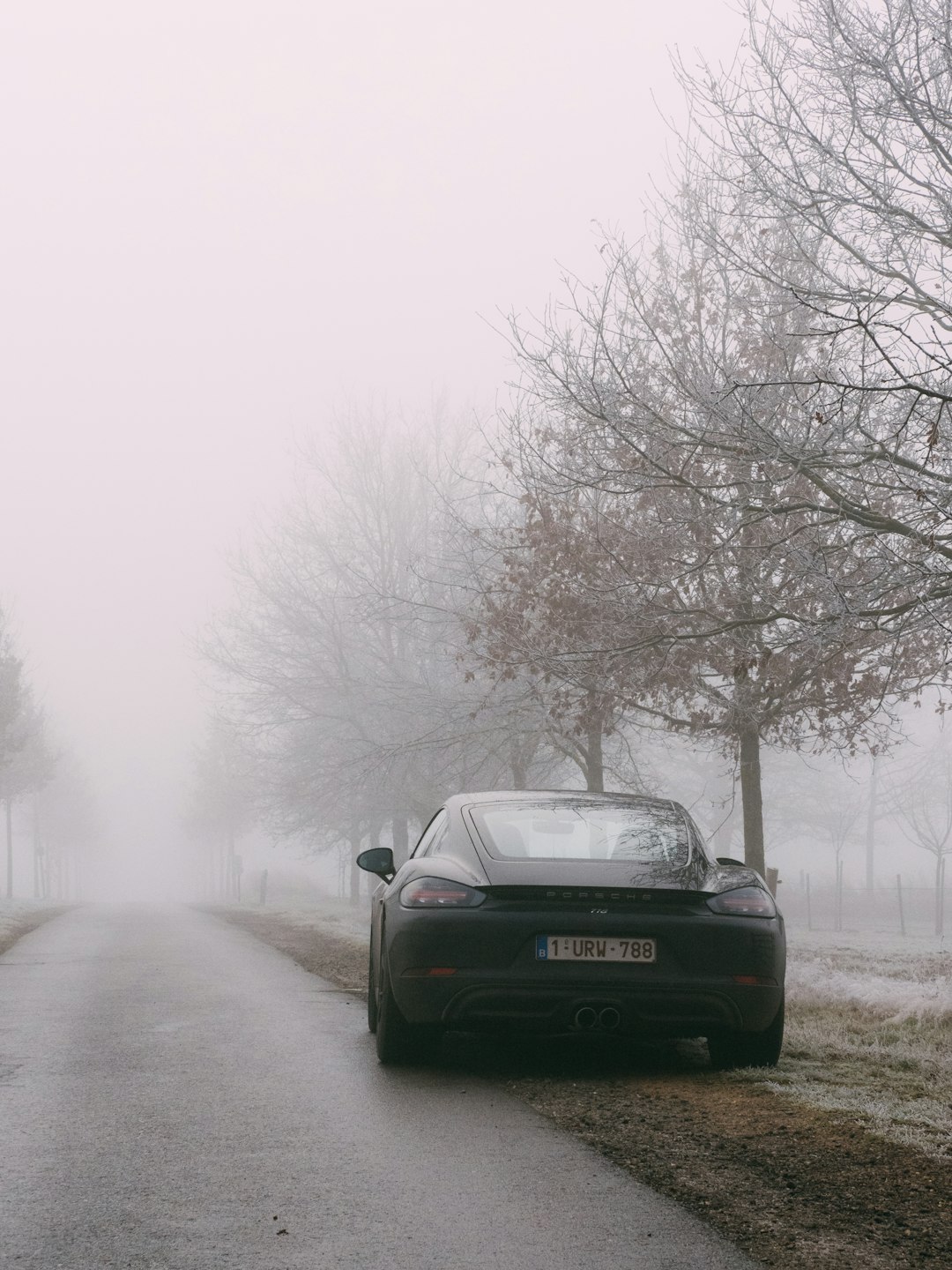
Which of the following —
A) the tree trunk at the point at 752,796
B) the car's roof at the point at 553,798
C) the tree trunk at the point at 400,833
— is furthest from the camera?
the tree trunk at the point at 400,833

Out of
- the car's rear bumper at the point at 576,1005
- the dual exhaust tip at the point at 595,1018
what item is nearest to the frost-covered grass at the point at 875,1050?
the car's rear bumper at the point at 576,1005

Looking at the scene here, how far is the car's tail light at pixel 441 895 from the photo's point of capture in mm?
6320

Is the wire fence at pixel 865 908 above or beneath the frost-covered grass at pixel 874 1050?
beneath

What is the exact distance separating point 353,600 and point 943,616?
669 inches

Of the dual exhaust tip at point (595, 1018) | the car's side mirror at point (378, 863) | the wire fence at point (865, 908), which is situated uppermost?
the car's side mirror at point (378, 863)

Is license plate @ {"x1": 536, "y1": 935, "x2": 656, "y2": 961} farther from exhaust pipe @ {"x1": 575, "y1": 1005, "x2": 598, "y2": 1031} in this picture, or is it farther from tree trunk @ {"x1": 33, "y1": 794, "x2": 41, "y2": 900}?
tree trunk @ {"x1": 33, "y1": 794, "x2": 41, "y2": 900}

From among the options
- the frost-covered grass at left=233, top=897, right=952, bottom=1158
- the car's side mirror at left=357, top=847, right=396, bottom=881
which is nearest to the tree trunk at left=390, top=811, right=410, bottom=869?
the frost-covered grass at left=233, top=897, right=952, bottom=1158

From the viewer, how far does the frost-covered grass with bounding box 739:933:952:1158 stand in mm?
5406

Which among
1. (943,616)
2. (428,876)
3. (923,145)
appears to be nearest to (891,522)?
(943,616)

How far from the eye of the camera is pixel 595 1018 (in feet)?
20.3

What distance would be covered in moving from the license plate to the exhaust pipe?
224 mm

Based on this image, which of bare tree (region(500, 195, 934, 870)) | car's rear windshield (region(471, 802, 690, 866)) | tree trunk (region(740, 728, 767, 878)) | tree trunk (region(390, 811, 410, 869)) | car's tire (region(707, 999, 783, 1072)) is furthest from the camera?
tree trunk (region(390, 811, 410, 869))

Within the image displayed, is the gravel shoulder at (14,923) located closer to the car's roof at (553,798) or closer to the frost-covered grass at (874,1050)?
the frost-covered grass at (874,1050)

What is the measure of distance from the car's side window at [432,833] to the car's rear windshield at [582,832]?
0.27 m
